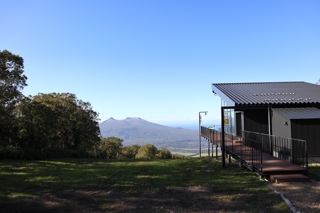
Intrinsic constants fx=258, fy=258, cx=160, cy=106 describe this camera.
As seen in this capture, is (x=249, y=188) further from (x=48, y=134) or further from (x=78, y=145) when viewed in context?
(x=78, y=145)

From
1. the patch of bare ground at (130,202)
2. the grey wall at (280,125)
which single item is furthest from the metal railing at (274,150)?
the patch of bare ground at (130,202)

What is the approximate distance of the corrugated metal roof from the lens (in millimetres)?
10895

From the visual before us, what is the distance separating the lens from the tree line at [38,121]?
1366 cm

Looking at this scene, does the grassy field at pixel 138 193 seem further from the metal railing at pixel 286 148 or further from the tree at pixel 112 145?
the tree at pixel 112 145

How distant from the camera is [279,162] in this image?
9242mm

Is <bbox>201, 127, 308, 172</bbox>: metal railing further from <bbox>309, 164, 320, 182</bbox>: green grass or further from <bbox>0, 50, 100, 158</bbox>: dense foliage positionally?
<bbox>0, 50, 100, 158</bbox>: dense foliage

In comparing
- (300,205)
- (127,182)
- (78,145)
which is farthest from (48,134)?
(300,205)

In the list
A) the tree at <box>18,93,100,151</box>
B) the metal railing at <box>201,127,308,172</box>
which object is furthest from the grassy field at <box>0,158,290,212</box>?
the tree at <box>18,93,100,151</box>

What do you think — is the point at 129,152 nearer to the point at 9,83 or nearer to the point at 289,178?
the point at 9,83

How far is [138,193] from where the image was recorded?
6.77m

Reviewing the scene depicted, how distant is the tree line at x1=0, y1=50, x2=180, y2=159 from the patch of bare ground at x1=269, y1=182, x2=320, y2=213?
13.1 meters

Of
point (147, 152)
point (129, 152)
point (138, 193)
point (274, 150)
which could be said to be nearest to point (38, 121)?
point (138, 193)

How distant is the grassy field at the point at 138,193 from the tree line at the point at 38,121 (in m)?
5.56

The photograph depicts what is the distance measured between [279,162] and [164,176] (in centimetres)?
415
